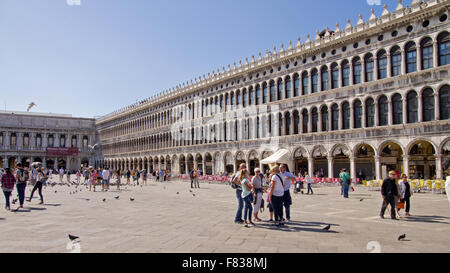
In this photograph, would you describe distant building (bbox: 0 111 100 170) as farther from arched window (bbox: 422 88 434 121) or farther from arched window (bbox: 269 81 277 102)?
arched window (bbox: 422 88 434 121)

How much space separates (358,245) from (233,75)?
38.3 metres

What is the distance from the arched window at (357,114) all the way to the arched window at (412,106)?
13.1 ft

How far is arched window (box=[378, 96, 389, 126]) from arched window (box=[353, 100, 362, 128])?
1.72 metres

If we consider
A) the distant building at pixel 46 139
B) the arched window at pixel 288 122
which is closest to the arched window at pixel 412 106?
the arched window at pixel 288 122

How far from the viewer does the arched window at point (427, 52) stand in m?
26.7

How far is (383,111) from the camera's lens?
2941 cm

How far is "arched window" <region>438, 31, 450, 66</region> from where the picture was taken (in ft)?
84.5

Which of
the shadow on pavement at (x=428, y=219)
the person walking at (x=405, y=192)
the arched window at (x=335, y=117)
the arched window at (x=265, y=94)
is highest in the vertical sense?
the arched window at (x=265, y=94)

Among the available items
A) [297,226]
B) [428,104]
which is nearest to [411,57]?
[428,104]

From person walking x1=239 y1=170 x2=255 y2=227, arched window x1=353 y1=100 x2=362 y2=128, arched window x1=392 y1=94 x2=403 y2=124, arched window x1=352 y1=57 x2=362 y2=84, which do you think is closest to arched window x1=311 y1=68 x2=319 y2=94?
arched window x1=352 y1=57 x2=362 y2=84

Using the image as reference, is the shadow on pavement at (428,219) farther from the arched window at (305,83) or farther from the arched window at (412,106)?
the arched window at (305,83)

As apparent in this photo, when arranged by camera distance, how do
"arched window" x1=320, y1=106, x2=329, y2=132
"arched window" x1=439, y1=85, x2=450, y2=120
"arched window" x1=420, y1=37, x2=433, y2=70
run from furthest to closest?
"arched window" x1=320, y1=106, x2=329, y2=132, "arched window" x1=420, y1=37, x2=433, y2=70, "arched window" x1=439, y1=85, x2=450, y2=120

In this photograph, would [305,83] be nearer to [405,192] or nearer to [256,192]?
[405,192]
